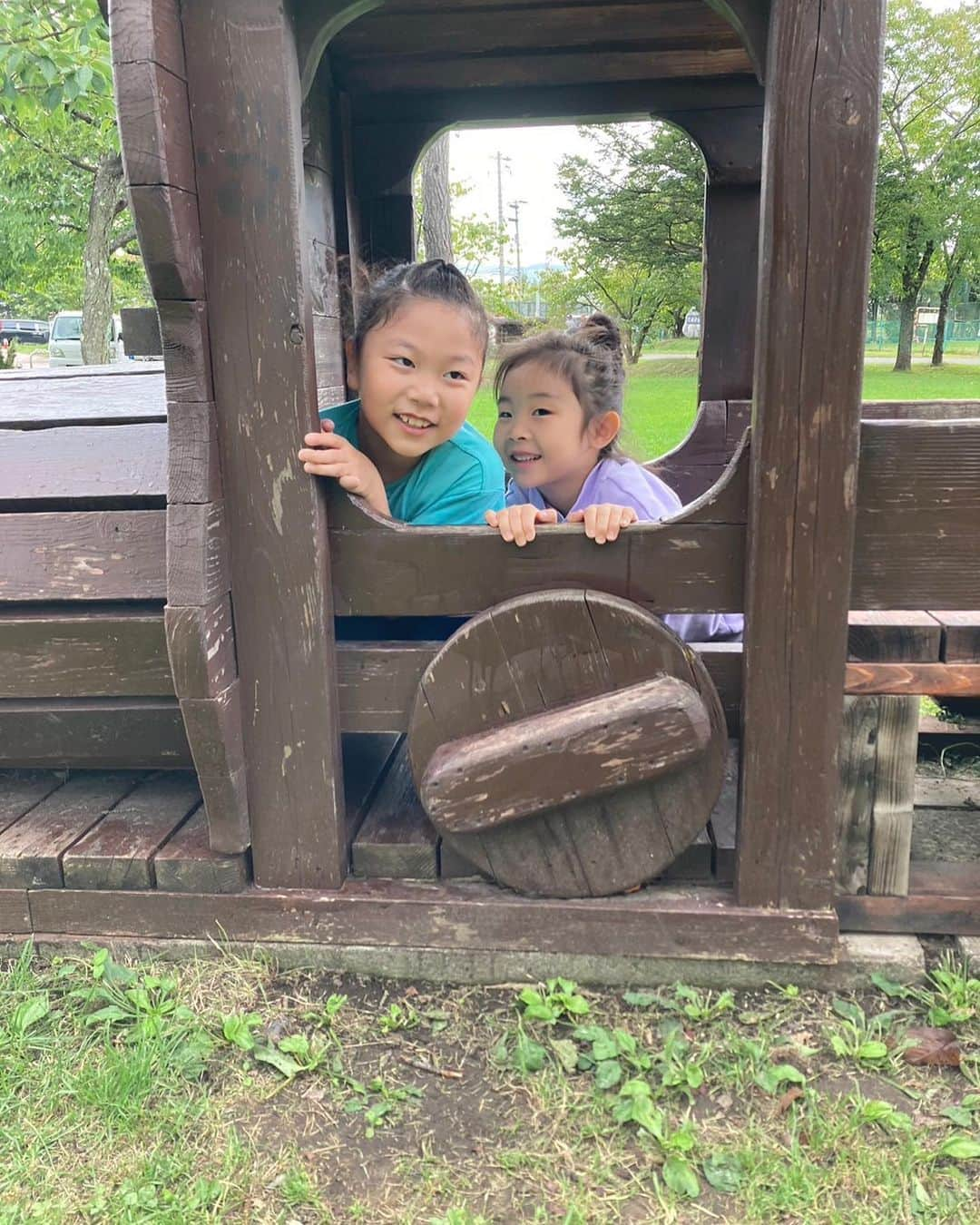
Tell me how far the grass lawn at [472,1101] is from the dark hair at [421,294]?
5.21 feet

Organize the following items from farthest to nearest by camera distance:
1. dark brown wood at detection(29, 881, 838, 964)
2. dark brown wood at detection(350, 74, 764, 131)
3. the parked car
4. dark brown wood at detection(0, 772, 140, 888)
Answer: the parked car < dark brown wood at detection(350, 74, 764, 131) < dark brown wood at detection(0, 772, 140, 888) < dark brown wood at detection(29, 881, 838, 964)

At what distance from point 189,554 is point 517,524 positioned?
0.68 meters

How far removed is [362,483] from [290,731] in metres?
0.58

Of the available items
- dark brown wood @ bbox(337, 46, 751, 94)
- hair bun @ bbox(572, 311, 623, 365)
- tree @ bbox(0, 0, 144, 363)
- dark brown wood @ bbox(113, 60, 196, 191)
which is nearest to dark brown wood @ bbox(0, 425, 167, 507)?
dark brown wood @ bbox(113, 60, 196, 191)

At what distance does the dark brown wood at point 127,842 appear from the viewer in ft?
7.77

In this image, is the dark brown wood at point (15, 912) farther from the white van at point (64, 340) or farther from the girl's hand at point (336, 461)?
the white van at point (64, 340)

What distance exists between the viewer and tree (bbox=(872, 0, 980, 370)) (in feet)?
97.1

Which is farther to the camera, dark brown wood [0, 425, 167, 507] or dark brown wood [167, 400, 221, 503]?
dark brown wood [0, 425, 167, 507]

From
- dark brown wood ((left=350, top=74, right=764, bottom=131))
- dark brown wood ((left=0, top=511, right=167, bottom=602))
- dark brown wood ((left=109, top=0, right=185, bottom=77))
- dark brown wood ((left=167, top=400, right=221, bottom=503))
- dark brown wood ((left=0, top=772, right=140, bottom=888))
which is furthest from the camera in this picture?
dark brown wood ((left=350, top=74, right=764, bottom=131))

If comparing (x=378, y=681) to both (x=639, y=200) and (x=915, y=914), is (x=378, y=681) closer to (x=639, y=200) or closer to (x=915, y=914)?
(x=915, y=914)

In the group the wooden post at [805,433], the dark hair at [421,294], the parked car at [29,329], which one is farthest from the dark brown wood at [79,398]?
the parked car at [29,329]

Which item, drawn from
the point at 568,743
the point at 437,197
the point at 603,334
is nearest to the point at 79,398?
the point at 603,334

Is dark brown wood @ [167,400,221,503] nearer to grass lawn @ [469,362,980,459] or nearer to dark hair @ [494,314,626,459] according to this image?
dark hair @ [494,314,626,459]

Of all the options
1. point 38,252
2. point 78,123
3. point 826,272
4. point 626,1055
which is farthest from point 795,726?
point 38,252
